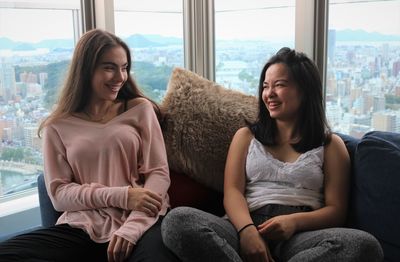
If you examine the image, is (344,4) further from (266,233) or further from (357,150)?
(266,233)

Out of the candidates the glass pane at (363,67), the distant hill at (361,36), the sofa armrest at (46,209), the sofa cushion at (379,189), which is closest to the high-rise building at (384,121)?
the glass pane at (363,67)

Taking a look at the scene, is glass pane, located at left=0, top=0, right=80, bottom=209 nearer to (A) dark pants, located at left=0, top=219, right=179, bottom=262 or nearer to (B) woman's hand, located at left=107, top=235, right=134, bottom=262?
(A) dark pants, located at left=0, top=219, right=179, bottom=262

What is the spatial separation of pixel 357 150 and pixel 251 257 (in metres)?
0.58

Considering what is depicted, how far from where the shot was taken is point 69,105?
1868 mm

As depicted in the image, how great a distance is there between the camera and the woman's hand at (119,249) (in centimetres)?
158

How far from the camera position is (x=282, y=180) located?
1.78 metres

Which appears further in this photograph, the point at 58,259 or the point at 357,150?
the point at 357,150

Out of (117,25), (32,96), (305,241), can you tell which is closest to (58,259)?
(305,241)

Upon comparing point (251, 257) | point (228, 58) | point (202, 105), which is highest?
point (228, 58)

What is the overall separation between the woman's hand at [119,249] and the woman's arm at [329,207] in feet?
1.47

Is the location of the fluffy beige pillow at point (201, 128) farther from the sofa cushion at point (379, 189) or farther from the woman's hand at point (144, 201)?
the sofa cushion at point (379, 189)

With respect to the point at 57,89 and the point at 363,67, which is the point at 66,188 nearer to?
the point at 57,89

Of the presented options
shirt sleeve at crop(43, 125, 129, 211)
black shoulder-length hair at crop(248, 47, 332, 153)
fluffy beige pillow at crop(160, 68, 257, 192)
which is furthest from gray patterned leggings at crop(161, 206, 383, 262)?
fluffy beige pillow at crop(160, 68, 257, 192)

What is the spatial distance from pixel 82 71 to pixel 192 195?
679mm
